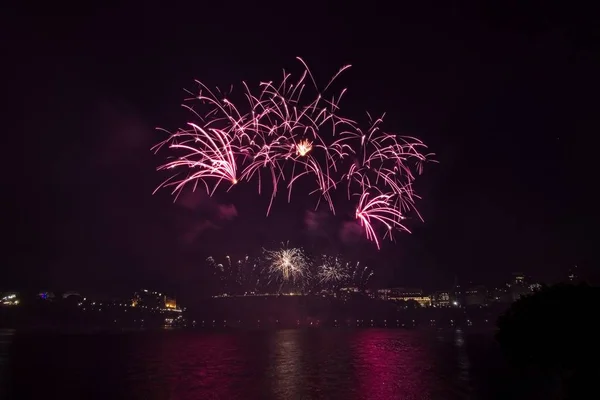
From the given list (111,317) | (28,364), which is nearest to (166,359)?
(28,364)

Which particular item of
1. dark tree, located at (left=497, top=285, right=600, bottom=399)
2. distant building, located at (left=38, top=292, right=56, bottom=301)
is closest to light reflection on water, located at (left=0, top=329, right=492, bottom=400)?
dark tree, located at (left=497, top=285, right=600, bottom=399)

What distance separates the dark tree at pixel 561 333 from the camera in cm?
1650

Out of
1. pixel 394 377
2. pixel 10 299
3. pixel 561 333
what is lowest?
pixel 394 377

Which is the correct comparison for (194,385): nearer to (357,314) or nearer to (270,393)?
(270,393)

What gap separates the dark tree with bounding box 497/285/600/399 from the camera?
16500 millimetres

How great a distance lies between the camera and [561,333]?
16781 millimetres

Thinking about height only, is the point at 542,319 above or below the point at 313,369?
above

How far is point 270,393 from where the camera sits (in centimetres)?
2308

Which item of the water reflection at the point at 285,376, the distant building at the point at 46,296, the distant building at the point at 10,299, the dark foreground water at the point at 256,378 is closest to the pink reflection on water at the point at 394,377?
the dark foreground water at the point at 256,378

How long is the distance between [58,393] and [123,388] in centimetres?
289

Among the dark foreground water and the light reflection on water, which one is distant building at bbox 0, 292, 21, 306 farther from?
the light reflection on water

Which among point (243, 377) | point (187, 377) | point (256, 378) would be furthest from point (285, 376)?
point (187, 377)

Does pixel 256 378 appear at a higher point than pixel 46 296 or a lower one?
lower

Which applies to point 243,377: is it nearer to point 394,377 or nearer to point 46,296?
point 394,377
